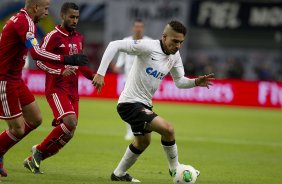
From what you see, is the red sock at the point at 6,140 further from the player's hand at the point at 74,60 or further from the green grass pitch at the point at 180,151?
the player's hand at the point at 74,60

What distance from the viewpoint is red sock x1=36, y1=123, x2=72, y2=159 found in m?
10.5

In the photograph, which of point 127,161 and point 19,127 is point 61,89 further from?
point 127,161

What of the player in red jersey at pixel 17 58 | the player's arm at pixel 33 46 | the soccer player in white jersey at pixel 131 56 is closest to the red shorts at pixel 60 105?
the player in red jersey at pixel 17 58

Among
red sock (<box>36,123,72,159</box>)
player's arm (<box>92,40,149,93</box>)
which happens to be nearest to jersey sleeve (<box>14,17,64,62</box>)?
player's arm (<box>92,40,149,93</box>)

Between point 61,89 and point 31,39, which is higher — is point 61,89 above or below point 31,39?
below

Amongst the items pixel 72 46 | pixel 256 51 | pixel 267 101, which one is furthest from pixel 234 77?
pixel 72 46

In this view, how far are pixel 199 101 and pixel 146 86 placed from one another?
20049 millimetres

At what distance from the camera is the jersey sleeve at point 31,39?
29.9ft

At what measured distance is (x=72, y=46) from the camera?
1084cm

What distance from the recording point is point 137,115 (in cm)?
959

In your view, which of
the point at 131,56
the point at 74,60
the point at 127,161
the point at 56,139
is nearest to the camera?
the point at 74,60

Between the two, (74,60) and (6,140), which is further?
(6,140)

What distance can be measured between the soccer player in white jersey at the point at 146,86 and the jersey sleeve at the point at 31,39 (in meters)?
0.86

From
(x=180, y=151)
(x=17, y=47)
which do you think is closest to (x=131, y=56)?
(x=180, y=151)
